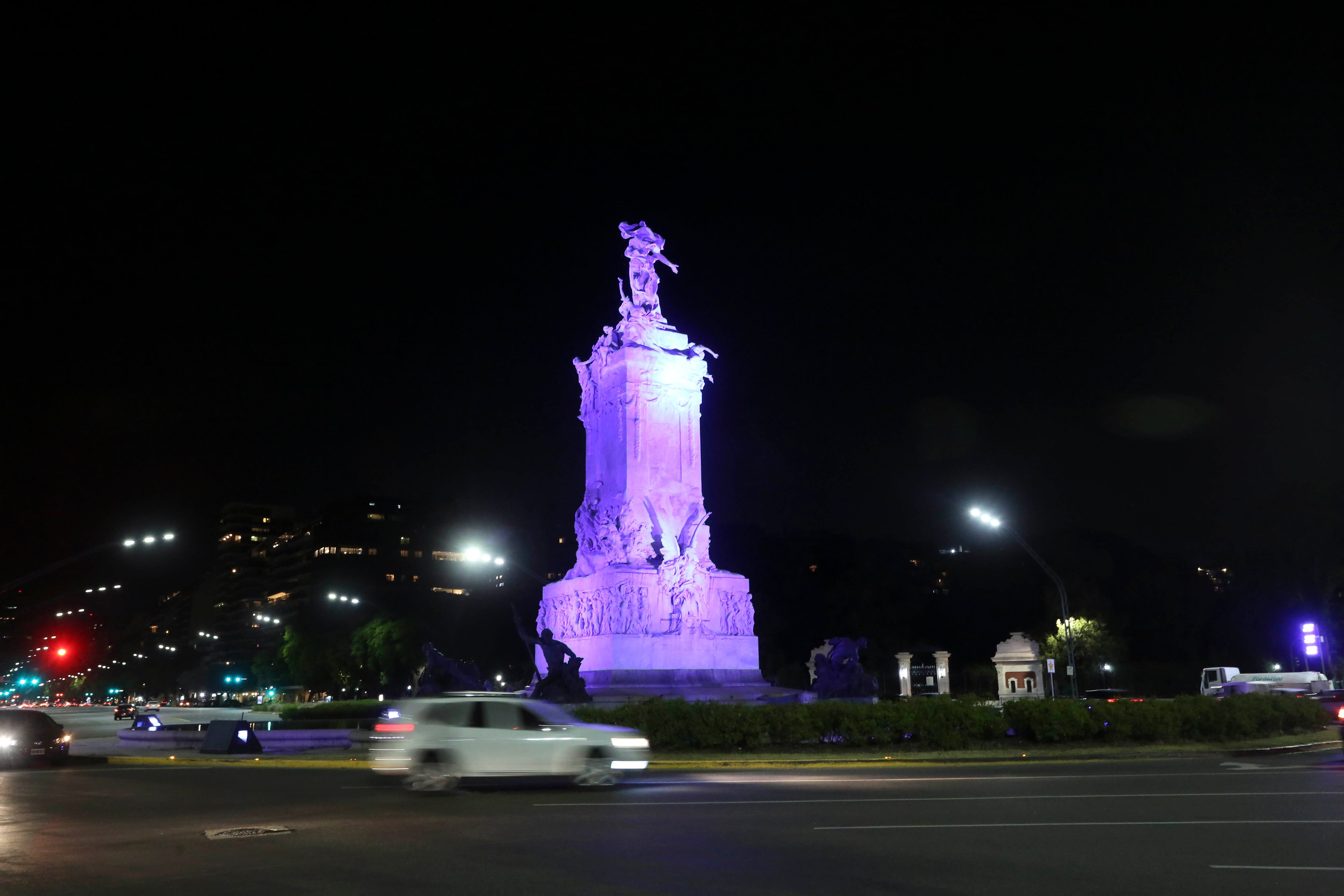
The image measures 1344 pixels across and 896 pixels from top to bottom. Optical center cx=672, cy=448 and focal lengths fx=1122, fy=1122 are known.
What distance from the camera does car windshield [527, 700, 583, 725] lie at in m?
18.3

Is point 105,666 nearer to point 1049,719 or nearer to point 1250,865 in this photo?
point 1049,719

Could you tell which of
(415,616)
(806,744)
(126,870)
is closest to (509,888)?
(126,870)

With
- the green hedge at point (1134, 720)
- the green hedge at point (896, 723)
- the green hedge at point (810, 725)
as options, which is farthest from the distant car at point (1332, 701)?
the green hedge at point (810, 725)

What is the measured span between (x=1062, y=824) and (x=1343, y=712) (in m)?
13.2

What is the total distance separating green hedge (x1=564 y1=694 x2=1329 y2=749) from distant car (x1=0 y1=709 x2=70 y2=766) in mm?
12484

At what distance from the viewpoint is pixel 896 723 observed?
25828 mm

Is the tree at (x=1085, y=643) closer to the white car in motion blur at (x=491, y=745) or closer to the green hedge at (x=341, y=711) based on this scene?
the green hedge at (x=341, y=711)

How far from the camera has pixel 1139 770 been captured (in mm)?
20281

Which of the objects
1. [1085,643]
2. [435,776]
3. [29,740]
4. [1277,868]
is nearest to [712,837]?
[1277,868]

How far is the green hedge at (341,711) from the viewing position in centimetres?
4466

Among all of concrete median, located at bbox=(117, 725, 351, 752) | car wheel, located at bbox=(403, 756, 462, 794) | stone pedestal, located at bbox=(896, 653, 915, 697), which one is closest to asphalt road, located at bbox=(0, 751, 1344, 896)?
car wheel, located at bbox=(403, 756, 462, 794)

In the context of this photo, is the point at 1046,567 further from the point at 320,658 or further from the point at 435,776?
the point at 320,658

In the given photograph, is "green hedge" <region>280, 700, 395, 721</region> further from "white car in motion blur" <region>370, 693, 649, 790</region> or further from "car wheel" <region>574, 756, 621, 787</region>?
"car wheel" <region>574, 756, 621, 787</region>

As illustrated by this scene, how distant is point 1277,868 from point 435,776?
11936mm
